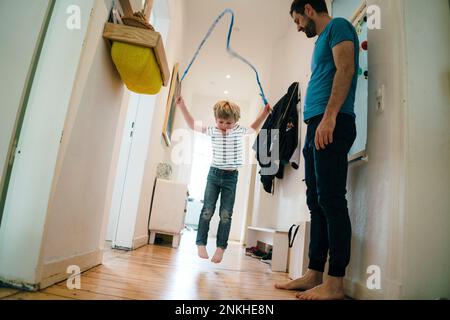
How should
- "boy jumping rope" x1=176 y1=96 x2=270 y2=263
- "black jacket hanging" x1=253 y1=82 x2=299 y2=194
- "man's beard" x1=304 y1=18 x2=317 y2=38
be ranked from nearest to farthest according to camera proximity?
"man's beard" x1=304 y1=18 x2=317 y2=38 < "boy jumping rope" x1=176 y1=96 x2=270 y2=263 < "black jacket hanging" x1=253 y1=82 x2=299 y2=194

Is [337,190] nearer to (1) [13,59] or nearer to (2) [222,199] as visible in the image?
(2) [222,199]

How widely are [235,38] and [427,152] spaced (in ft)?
11.1

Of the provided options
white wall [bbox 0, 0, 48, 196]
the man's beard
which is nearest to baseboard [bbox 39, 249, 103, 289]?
white wall [bbox 0, 0, 48, 196]

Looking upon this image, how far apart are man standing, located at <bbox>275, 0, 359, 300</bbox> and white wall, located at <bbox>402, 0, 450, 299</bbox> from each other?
0.68 ft

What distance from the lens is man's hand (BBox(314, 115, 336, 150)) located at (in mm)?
1095

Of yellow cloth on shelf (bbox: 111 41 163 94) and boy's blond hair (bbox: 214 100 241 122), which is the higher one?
boy's blond hair (bbox: 214 100 241 122)

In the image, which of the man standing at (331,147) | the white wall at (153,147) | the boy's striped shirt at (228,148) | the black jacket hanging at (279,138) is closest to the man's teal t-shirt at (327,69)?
the man standing at (331,147)

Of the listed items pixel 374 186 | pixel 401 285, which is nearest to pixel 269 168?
pixel 374 186

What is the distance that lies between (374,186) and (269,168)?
63.9 inches

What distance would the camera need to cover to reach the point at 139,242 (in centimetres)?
231

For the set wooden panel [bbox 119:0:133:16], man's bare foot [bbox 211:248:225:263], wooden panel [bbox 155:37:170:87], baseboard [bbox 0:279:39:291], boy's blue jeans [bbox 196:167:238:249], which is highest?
wooden panel [bbox 119:0:133:16]
